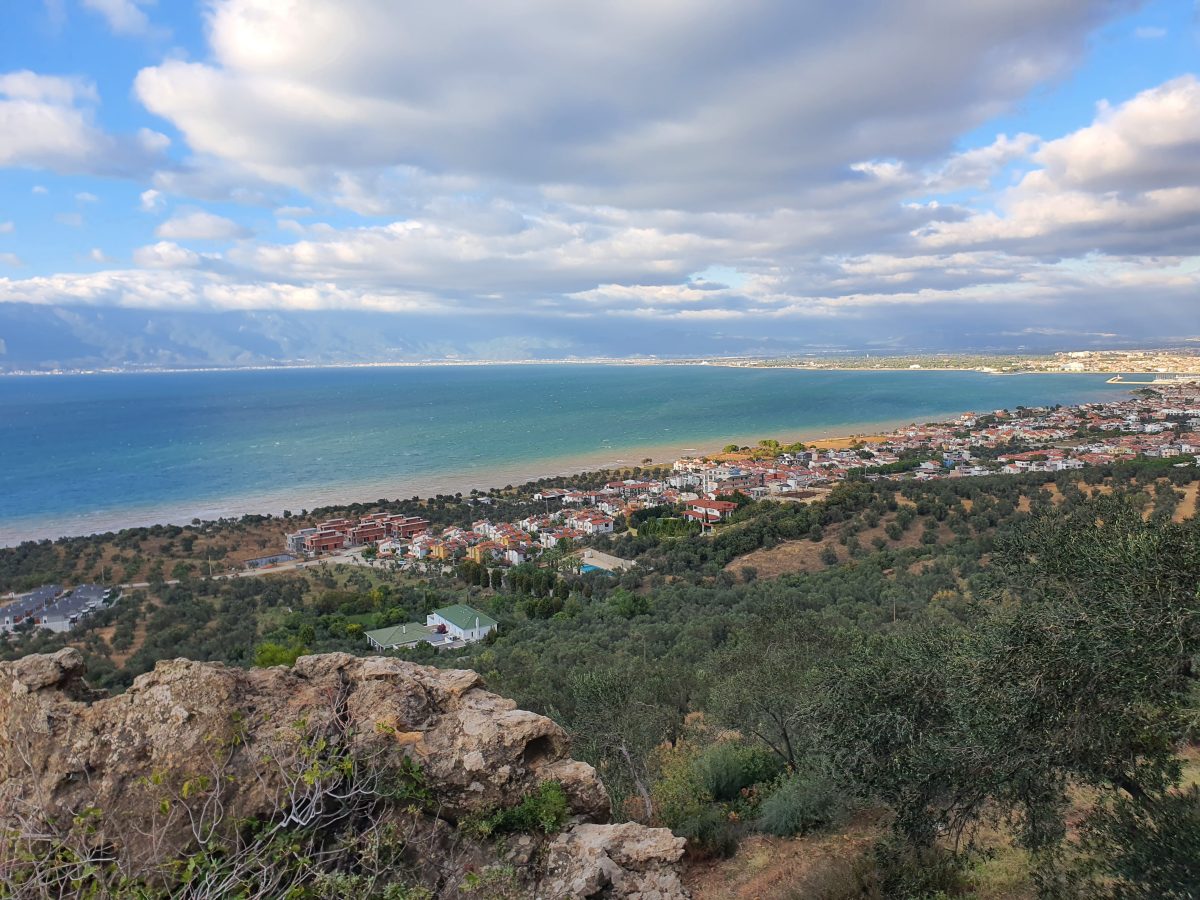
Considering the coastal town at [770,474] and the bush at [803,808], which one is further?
the coastal town at [770,474]

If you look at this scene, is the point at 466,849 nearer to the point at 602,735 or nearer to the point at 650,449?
the point at 602,735

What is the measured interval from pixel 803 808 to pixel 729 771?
201cm

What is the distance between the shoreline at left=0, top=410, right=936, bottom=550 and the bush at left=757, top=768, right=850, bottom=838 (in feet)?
183

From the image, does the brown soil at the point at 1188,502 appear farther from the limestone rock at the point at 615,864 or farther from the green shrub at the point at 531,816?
the green shrub at the point at 531,816

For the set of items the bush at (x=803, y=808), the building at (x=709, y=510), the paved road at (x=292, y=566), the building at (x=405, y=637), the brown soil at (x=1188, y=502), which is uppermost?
the bush at (x=803, y=808)

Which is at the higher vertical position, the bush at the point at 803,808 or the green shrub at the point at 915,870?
the green shrub at the point at 915,870

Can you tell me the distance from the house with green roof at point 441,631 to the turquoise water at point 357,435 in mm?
35854

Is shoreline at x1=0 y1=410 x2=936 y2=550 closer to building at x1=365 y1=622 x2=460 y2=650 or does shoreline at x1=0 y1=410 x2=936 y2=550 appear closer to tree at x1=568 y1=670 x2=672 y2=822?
building at x1=365 y1=622 x2=460 y2=650

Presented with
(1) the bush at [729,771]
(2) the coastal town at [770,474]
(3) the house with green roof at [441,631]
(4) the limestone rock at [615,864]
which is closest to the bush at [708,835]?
(1) the bush at [729,771]

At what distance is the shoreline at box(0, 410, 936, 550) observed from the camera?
5434 centimetres

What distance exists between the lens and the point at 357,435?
10400 centimetres

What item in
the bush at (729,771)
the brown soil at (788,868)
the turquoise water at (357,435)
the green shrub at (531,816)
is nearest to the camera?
the green shrub at (531,816)

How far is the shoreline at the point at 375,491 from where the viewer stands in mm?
54344

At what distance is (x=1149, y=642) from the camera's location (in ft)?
18.9
